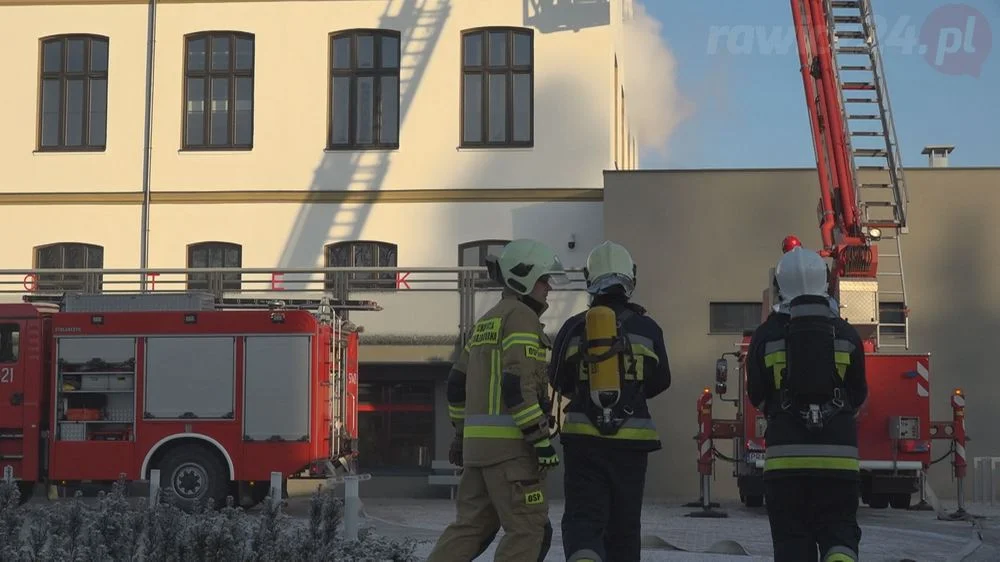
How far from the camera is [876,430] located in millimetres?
16312

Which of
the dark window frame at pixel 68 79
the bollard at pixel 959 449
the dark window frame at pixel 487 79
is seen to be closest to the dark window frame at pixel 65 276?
the dark window frame at pixel 68 79

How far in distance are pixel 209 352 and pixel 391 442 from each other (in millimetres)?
5385

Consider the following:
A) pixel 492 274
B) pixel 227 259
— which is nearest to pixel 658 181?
pixel 227 259

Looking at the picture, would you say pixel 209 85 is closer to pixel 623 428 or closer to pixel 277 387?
pixel 277 387

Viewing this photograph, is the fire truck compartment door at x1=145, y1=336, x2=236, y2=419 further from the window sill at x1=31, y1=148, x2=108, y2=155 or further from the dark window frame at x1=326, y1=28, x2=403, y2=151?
the window sill at x1=31, y1=148, x2=108, y2=155

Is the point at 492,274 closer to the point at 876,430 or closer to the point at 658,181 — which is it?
the point at 876,430

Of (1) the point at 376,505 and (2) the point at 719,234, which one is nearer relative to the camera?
(1) the point at 376,505

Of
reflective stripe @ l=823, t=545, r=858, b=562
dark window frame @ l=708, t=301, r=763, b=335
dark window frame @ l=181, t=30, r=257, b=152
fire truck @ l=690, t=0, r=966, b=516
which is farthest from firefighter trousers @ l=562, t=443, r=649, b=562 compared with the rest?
Answer: dark window frame @ l=181, t=30, r=257, b=152

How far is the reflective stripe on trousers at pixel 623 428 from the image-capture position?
736cm

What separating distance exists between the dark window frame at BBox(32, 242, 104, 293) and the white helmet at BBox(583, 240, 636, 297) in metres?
15.8

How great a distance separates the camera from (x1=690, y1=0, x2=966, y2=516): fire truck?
1627 centimetres

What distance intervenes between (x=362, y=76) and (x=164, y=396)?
842 centimetres

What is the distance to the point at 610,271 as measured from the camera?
298 inches

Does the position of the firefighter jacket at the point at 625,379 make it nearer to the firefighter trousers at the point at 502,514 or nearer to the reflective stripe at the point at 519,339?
the reflective stripe at the point at 519,339
